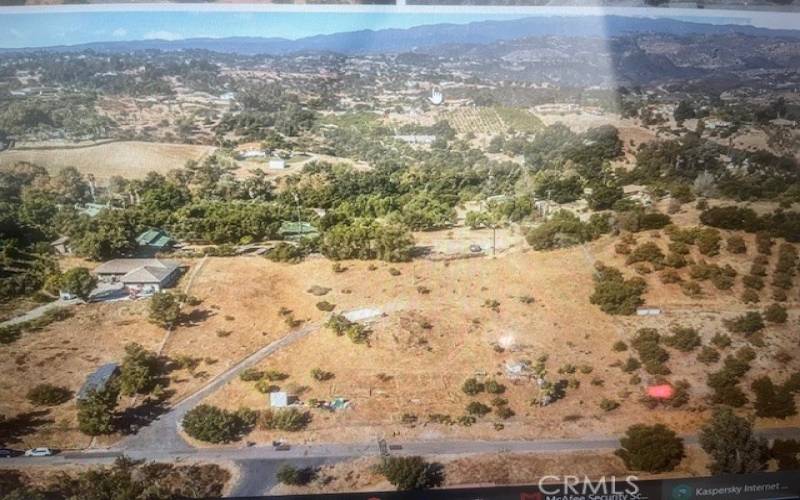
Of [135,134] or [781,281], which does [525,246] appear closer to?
[781,281]

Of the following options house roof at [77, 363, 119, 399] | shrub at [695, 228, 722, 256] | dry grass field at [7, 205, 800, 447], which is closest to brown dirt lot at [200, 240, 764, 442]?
dry grass field at [7, 205, 800, 447]

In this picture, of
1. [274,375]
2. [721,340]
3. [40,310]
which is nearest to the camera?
[274,375]

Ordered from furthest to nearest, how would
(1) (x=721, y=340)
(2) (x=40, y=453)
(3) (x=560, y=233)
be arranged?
(3) (x=560, y=233) < (1) (x=721, y=340) < (2) (x=40, y=453)

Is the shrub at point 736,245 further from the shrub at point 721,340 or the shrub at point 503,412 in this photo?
the shrub at point 503,412

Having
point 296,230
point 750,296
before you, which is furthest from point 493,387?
point 750,296

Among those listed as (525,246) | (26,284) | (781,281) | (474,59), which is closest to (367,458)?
(525,246)

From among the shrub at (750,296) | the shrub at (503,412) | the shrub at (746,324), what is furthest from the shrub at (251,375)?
the shrub at (750,296)

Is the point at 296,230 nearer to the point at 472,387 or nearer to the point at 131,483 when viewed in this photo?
the point at 472,387
